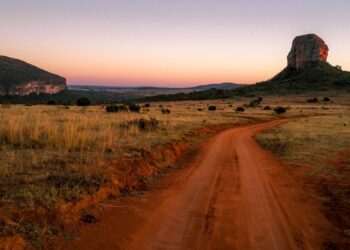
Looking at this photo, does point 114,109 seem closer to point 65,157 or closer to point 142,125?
point 142,125

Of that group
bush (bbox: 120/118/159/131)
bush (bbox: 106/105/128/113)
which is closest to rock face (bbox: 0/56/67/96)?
bush (bbox: 106/105/128/113)

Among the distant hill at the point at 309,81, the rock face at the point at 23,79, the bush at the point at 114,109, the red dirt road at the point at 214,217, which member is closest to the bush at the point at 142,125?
the red dirt road at the point at 214,217

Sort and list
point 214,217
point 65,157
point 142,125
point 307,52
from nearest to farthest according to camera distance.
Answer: point 214,217
point 65,157
point 142,125
point 307,52

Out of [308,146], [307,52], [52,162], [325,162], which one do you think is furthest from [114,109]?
[307,52]

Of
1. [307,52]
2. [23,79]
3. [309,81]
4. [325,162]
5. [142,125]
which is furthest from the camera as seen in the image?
[307,52]

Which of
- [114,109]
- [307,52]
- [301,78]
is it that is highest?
[307,52]

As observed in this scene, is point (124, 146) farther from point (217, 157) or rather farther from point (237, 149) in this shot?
point (237, 149)

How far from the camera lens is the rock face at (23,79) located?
5369 inches

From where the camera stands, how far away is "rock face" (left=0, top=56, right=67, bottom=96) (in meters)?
136

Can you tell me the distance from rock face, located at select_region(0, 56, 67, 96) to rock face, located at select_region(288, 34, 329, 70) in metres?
108

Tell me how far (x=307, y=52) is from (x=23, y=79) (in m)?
117

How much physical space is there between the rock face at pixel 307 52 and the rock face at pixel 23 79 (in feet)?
354

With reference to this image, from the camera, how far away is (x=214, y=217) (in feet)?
23.3

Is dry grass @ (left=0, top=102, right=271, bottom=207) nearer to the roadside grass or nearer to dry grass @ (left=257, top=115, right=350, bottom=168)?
the roadside grass
